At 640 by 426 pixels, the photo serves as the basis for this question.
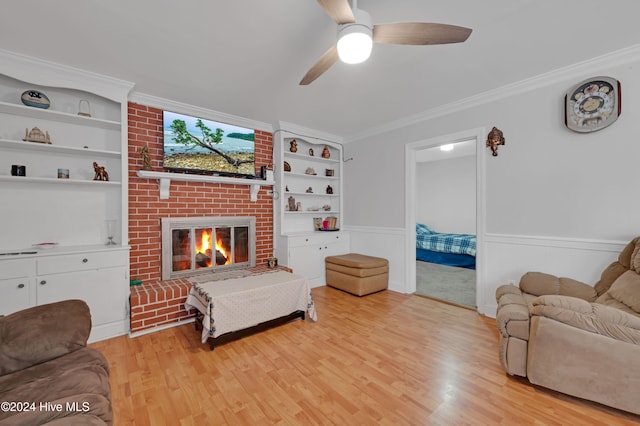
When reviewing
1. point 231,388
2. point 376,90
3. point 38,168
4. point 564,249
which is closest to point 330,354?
point 231,388

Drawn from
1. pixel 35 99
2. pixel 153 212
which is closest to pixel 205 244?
pixel 153 212

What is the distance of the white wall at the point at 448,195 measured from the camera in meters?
6.51

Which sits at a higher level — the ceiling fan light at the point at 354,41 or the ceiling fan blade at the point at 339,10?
the ceiling fan blade at the point at 339,10

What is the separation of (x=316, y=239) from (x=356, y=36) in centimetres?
307

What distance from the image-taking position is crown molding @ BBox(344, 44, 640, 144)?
2215mm

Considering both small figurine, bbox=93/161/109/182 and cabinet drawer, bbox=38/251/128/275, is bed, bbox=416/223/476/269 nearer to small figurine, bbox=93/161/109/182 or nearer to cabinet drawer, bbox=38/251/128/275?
cabinet drawer, bbox=38/251/128/275

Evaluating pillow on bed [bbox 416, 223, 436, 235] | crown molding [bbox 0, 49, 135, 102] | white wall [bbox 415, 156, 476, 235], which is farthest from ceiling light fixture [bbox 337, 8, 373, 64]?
white wall [bbox 415, 156, 476, 235]

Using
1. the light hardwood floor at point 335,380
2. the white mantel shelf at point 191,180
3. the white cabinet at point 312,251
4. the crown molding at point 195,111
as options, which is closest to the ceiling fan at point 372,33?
the light hardwood floor at point 335,380

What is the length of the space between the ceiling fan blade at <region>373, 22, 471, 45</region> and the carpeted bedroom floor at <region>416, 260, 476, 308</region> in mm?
2993

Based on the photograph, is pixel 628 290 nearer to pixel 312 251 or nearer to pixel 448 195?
pixel 312 251

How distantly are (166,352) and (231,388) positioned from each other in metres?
0.85

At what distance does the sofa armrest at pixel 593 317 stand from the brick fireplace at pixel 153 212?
309 centimetres

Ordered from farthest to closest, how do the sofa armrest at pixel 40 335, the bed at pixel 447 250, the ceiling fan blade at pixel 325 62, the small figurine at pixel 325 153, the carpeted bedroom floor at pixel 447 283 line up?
the bed at pixel 447 250
the small figurine at pixel 325 153
the carpeted bedroom floor at pixel 447 283
the ceiling fan blade at pixel 325 62
the sofa armrest at pixel 40 335

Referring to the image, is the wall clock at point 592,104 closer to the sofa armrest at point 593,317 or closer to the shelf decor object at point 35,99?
the sofa armrest at point 593,317
